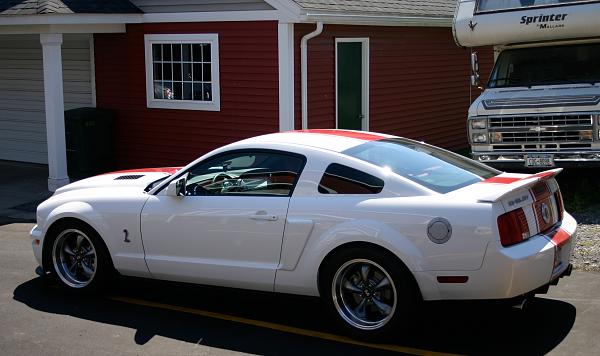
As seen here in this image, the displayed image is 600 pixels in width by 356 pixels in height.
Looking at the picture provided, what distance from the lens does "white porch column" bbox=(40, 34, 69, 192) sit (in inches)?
500

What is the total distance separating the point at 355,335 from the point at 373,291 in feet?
1.18

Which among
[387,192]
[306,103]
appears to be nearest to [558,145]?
[306,103]

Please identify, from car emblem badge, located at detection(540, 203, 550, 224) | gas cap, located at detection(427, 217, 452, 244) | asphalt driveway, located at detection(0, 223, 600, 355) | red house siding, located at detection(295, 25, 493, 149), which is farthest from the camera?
red house siding, located at detection(295, 25, 493, 149)

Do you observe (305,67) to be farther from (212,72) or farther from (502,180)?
(502,180)

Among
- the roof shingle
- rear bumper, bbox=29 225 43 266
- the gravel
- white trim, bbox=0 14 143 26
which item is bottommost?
the gravel

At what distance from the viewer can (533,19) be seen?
12.1 metres

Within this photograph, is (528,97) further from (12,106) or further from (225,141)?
(12,106)

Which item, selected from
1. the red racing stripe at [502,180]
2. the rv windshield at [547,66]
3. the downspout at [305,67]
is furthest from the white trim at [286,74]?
the red racing stripe at [502,180]

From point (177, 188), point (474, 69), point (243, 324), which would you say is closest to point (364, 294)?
point (243, 324)

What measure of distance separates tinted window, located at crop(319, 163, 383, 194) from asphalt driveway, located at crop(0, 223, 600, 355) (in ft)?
3.08

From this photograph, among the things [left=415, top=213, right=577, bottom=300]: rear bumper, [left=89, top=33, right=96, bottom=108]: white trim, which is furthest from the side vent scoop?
[left=89, top=33, right=96, bottom=108]: white trim

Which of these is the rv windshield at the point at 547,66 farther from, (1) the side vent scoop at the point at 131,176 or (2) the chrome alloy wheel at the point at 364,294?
(2) the chrome alloy wheel at the point at 364,294

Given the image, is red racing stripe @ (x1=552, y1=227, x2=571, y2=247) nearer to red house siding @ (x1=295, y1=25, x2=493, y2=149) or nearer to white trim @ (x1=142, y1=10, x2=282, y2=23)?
red house siding @ (x1=295, y1=25, x2=493, y2=149)

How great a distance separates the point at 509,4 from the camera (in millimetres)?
12352
